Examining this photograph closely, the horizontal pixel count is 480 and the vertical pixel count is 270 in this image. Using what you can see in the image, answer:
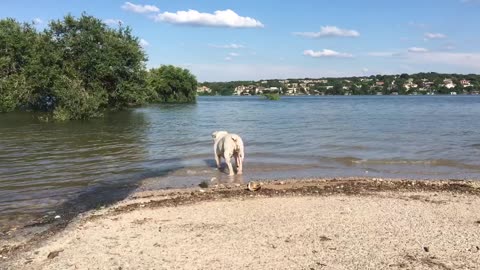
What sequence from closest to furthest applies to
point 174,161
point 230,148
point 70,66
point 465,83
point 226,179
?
point 226,179 → point 230,148 → point 174,161 → point 70,66 → point 465,83

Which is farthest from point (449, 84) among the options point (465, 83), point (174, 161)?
point (174, 161)

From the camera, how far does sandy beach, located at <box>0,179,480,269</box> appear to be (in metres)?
6.74

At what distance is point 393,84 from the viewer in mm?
181250

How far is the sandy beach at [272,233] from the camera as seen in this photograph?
6738 millimetres

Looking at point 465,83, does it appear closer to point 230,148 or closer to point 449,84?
point 449,84

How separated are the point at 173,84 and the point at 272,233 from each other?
94.4 m

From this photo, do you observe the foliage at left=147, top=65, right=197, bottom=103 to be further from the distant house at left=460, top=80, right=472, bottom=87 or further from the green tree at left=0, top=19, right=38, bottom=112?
the distant house at left=460, top=80, right=472, bottom=87

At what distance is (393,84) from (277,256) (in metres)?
186

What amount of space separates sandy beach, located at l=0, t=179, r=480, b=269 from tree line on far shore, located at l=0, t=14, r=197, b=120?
112ft

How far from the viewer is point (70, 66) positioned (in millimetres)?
45062

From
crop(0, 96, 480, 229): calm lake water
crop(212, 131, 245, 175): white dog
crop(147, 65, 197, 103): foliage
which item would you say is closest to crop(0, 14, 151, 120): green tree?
crop(0, 96, 480, 229): calm lake water

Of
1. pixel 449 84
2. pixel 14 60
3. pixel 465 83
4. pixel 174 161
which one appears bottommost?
pixel 174 161

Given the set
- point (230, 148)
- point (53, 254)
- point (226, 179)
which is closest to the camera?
point (53, 254)

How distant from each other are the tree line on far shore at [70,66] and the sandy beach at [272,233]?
3404cm
